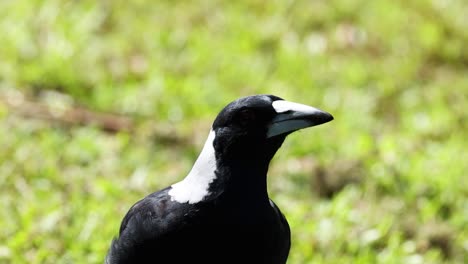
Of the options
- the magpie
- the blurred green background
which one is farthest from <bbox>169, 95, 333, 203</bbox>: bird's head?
the blurred green background

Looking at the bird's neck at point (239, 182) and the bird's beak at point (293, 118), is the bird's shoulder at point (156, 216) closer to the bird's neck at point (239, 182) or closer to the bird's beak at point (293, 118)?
the bird's neck at point (239, 182)

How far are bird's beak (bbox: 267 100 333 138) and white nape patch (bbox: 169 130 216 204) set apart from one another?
191 mm

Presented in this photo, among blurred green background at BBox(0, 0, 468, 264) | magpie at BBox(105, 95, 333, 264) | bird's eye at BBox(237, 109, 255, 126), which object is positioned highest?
blurred green background at BBox(0, 0, 468, 264)

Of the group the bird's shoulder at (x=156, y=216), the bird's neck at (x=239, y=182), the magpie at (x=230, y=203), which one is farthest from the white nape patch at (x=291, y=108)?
the bird's shoulder at (x=156, y=216)

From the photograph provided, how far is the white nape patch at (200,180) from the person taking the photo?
9.30 ft

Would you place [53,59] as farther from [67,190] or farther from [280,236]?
[280,236]

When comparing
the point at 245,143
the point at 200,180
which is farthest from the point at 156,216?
the point at 245,143

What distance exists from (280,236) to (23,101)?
269 centimetres

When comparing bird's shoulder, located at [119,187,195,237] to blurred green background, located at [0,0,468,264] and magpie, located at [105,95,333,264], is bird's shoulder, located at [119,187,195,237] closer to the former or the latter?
magpie, located at [105,95,333,264]

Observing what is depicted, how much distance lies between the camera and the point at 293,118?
283cm

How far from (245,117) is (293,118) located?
145 mm

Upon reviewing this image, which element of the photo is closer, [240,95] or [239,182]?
[239,182]

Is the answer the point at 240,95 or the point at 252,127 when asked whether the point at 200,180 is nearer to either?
the point at 252,127

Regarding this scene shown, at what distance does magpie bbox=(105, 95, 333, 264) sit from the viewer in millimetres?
2791
